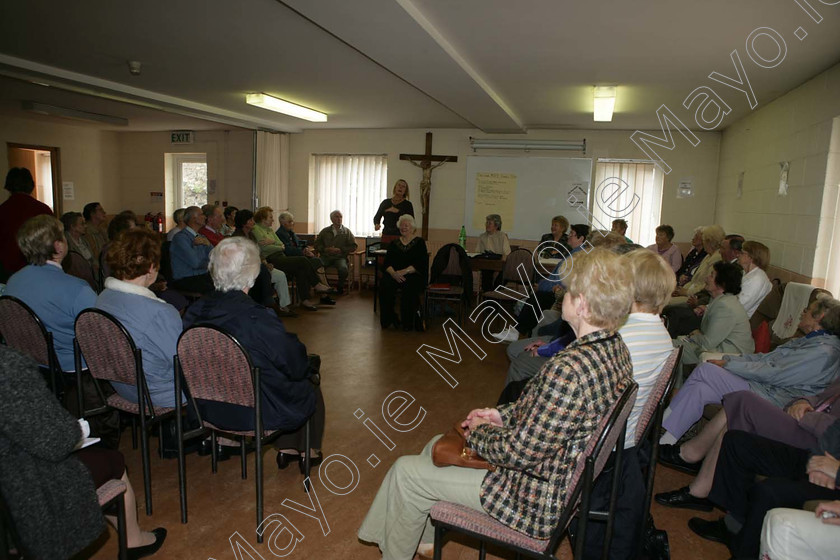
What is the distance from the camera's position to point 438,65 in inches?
160

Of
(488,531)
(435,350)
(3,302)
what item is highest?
(3,302)

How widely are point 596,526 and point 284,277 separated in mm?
→ 4918

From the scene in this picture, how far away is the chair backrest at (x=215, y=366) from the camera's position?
1.92 metres

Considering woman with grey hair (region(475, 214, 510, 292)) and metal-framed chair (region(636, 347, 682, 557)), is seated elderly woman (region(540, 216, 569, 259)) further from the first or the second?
metal-framed chair (region(636, 347, 682, 557))

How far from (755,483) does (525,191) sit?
20.7 feet

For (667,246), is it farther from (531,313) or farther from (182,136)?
(182,136)

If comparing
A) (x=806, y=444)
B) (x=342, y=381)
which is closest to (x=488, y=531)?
(x=806, y=444)

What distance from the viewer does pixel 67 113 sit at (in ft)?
24.1

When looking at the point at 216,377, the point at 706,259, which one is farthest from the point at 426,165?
the point at 216,377

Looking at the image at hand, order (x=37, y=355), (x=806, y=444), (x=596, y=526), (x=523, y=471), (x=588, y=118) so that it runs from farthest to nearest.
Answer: (x=588, y=118), (x=37, y=355), (x=806, y=444), (x=596, y=526), (x=523, y=471)

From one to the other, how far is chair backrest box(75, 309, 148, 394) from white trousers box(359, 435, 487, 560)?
1115 millimetres

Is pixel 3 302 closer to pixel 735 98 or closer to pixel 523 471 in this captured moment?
pixel 523 471

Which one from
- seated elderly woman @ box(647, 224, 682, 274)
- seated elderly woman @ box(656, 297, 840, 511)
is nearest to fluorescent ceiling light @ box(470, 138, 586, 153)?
seated elderly woman @ box(647, 224, 682, 274)

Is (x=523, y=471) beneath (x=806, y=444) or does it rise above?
above
